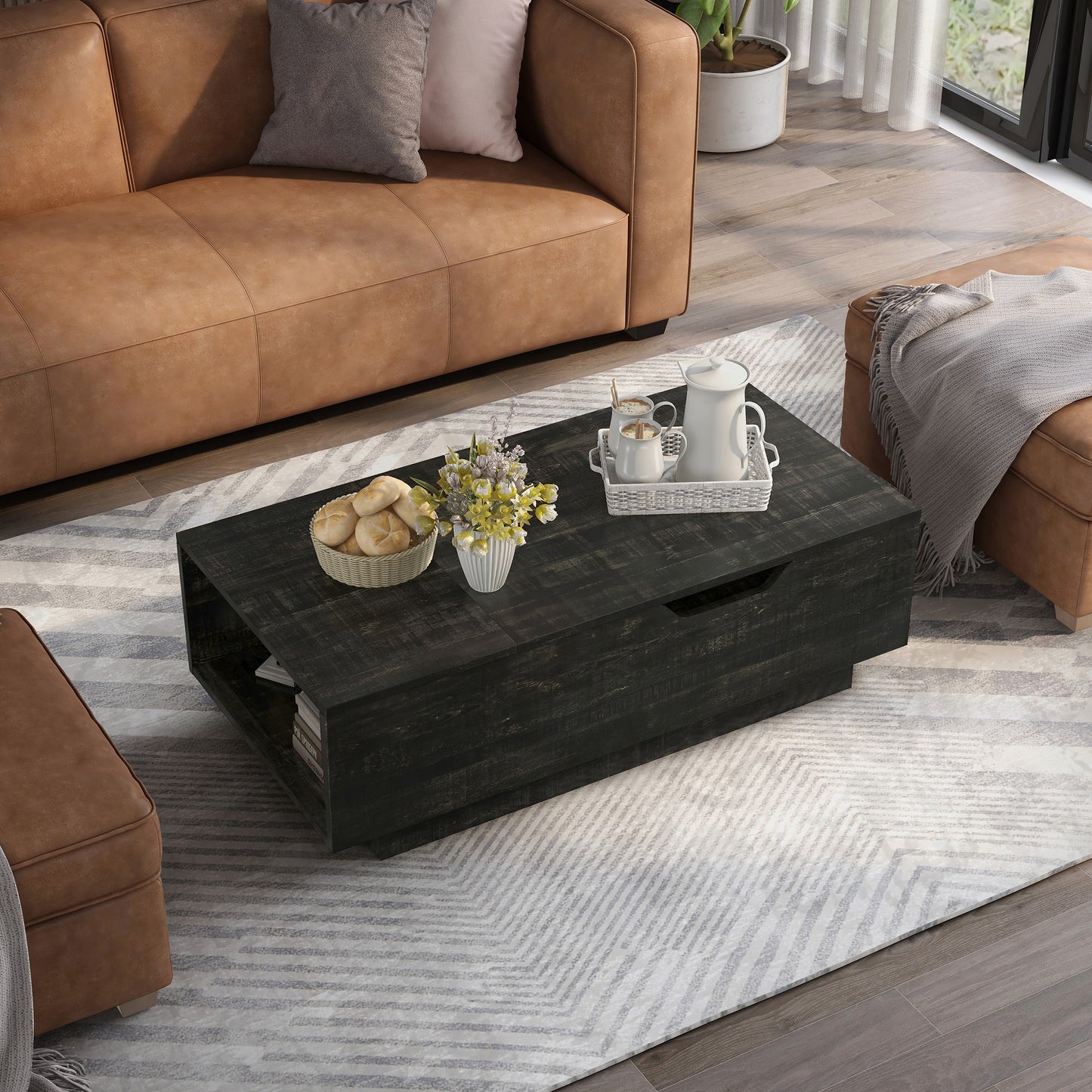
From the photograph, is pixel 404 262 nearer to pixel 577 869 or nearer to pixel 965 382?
pixel 965 382

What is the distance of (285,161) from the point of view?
11.3ft

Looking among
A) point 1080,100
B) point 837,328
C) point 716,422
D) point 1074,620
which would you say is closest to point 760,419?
point 716,422

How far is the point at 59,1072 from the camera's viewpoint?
2006 mm

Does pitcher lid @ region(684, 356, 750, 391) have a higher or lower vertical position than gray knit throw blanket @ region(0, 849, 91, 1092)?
higher

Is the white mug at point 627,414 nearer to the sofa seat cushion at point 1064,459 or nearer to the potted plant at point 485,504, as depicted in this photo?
the potted plant at point 485,504

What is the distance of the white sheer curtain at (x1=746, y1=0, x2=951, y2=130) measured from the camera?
4508mm

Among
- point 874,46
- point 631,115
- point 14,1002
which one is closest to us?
point 14,1002

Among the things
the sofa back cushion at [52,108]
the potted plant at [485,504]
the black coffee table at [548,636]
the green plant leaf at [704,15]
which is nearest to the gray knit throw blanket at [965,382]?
the black coffee table at [548,636]

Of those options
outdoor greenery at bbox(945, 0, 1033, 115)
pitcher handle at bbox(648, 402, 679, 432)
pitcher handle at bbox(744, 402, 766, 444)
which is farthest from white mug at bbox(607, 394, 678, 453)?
outdoor greenery at bbox(945, 0, 1033, 115)

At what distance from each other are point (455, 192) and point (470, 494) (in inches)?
53.2

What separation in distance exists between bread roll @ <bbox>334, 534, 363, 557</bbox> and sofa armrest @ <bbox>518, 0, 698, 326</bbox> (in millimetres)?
1455

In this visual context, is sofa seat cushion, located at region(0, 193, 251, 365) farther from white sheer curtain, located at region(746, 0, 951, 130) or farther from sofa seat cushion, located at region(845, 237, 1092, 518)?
white sheer curtain, located at region(746, 0, 951, 130)

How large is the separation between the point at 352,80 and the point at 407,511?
1.44 metres

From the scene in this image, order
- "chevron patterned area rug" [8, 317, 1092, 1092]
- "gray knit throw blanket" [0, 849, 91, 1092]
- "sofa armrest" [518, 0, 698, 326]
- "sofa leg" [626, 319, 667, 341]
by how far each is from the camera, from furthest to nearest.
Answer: "sofa leg" [626, 319, 667, 341] < "sofa armrest" [518, 0, 698, 326] < "chevron patterned area rug" [8, 317, 1092, 1092] < "gray knit throw blanket" [0, 849, 91, 1092]
